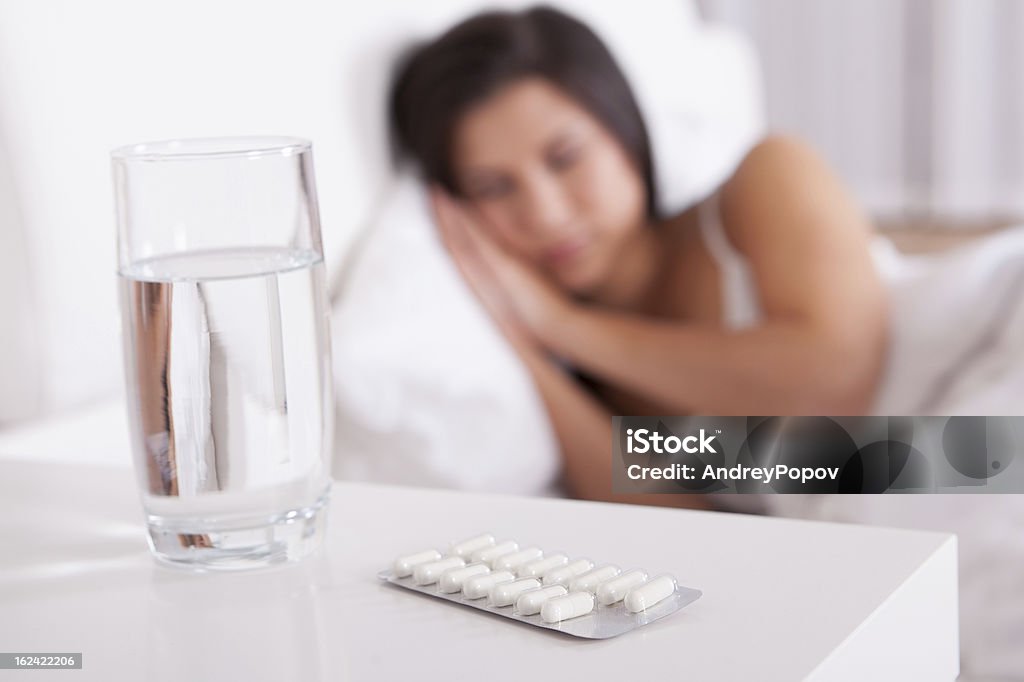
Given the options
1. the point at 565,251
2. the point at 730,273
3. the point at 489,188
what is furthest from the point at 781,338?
the point at 489,188

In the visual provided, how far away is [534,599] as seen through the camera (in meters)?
0.41

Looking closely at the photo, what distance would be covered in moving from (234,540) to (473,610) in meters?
0.11

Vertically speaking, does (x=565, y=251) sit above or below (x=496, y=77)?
below

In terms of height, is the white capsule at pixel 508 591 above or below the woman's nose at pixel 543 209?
below

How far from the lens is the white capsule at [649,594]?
403 millimetres

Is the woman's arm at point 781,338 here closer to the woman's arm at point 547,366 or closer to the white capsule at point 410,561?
the woman's arm at point 547,366

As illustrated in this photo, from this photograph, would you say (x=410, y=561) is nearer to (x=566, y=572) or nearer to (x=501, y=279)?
(x=566, y=572)

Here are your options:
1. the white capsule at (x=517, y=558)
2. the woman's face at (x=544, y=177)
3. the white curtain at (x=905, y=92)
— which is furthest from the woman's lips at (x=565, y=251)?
the white curtain at (x=905, y=92)

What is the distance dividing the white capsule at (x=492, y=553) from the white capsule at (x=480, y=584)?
0.02 metres

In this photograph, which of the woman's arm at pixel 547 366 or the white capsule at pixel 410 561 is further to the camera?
the woman's arm at pixel 547 366

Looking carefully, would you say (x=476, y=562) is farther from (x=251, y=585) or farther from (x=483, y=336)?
(x=483, y=336)

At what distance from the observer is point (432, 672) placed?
1.24 ft

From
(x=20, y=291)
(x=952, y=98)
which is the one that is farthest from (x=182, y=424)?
(x=952, y=98)

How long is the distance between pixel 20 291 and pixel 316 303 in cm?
45
